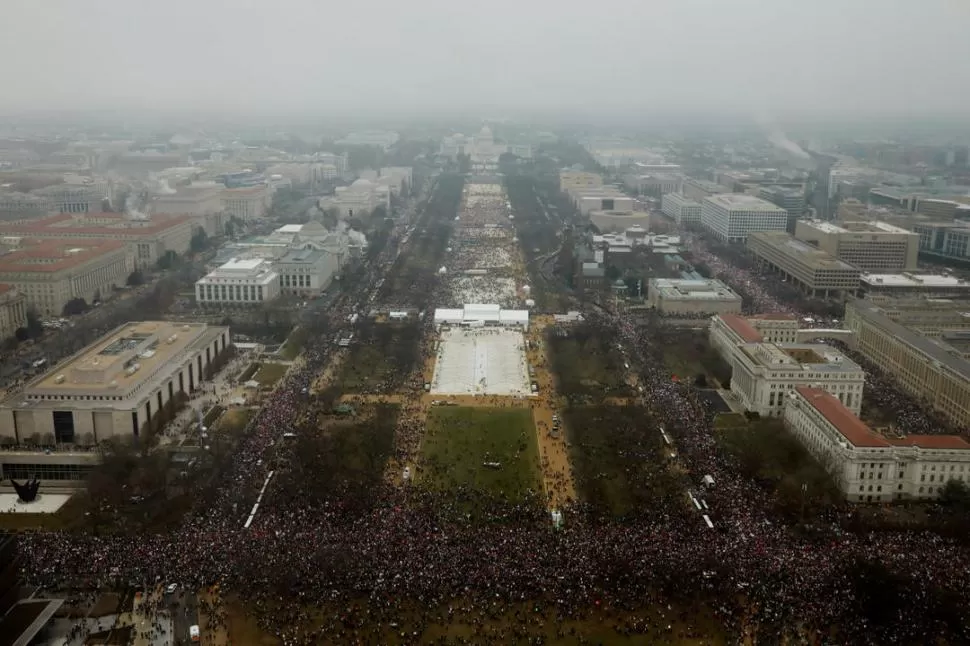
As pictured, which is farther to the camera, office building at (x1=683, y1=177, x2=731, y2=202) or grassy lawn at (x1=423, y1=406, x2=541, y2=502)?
office building at (x1=683, y1=177, x2=731, y2=202)

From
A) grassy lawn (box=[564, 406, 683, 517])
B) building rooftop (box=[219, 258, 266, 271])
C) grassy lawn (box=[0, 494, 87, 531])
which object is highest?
building rooftop (box=[219, 258, 266, 271])

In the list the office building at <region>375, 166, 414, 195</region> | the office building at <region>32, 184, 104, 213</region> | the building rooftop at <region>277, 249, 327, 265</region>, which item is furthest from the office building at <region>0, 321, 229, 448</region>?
the office building at <region>375, 166, 414, 195</region>

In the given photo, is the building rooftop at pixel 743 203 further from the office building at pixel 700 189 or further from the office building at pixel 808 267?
the office building at pixel 808 267

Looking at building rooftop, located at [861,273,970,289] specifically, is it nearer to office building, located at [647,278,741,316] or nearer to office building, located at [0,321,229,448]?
office building, located at [647,278,741,316]

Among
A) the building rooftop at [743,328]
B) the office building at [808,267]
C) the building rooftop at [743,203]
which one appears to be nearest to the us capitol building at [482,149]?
the building rooftop at [743,203]

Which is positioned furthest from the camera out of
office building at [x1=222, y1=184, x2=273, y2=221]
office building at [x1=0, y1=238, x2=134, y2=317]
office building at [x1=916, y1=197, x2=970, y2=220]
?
office building at [x1=222, y1=184, x2=273, y2=221]

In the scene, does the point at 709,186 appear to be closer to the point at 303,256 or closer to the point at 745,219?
the point at 745,219

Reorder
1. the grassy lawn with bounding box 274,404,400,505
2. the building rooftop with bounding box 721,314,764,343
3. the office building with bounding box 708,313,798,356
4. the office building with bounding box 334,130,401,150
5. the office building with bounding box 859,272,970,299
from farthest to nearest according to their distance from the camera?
1. the office building with bounding box 334,130,401,150
2. the office building with bounding box 859,272,970,299
3. the office building with bounding box 708,313,798,356
4. the building rooftop with bounding box 721,314,764,343
5. the grassy lawn with bounding box 274,404,400,505
